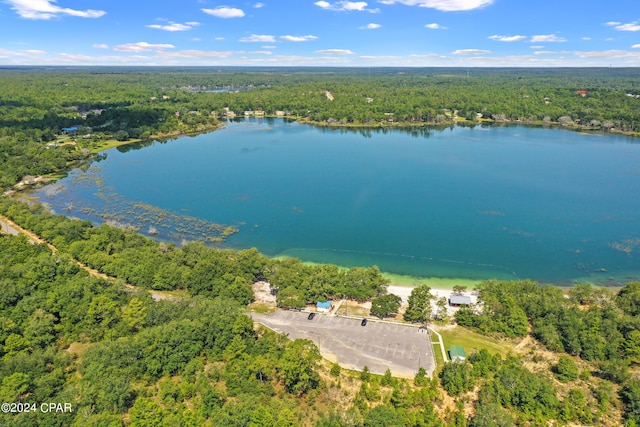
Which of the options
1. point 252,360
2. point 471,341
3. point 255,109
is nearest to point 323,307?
point 252,360

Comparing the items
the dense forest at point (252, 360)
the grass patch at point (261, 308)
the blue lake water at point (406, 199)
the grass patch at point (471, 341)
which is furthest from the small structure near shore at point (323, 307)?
the blue lake water at point (406, 199)

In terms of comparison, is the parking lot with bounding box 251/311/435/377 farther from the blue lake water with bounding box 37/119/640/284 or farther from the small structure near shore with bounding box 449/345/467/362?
the blue lake water with bounding box 37/119/640/284

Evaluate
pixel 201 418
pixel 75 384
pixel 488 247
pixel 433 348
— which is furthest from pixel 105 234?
pixel 488 247

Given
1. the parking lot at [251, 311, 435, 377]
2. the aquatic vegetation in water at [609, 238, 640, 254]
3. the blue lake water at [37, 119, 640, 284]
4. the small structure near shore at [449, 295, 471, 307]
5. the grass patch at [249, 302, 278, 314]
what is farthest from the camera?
the aquatic vegetation in water at [609, 238, 640, 254]

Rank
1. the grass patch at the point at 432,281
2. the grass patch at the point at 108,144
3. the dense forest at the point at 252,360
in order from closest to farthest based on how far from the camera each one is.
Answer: the dense forest at the point at 252,360
the grass patch at the point at 432,281
the grass patch at the point at 108,144

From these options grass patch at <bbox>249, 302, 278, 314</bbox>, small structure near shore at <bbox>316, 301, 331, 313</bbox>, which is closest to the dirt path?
grass patch at <bbox>249, 302, 278, 314</bbox>

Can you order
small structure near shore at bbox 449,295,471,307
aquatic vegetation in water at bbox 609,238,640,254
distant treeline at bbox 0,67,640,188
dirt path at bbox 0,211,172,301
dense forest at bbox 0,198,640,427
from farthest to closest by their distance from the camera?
1. distant treeline at bbox 0,67,640,188
2. aquatic vegetation in water at bbox 609,238,640,254
3. dirt path at bbox 0,211,172,301
4. small structure near shore at bbox 449,295,471,307
5. dense forest at bbox 0,198,640,427

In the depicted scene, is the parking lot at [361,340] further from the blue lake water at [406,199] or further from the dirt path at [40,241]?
the blue lake water at [406,199]
